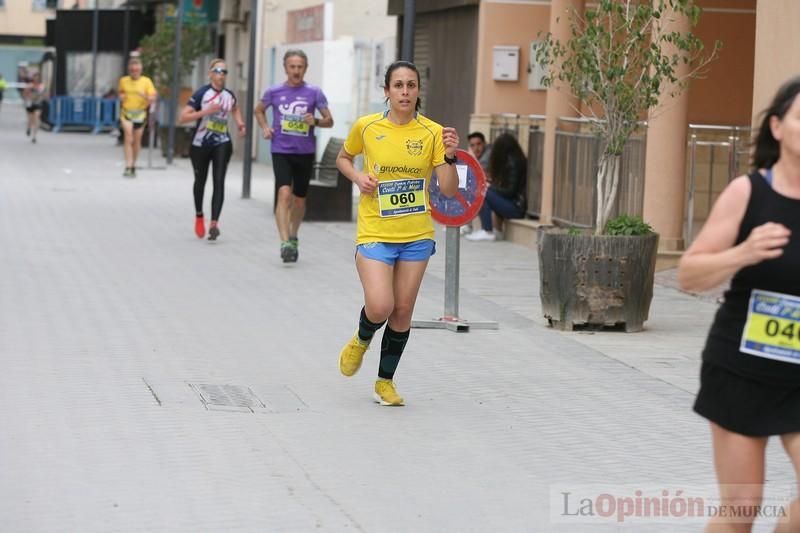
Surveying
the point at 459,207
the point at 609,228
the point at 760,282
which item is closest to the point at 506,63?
the point at 609,228

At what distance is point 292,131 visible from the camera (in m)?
15.6

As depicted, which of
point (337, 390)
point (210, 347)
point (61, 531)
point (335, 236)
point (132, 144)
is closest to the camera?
point (61, 531)

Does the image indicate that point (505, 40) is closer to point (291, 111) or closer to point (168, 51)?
point (291, 111)

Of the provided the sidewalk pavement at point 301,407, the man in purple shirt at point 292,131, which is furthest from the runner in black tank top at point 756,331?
the man in purple shirt at point 292,131

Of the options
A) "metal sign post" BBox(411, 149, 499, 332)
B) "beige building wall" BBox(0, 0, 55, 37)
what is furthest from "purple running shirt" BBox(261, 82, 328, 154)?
"beige building wall" BBox(0, 0, 55, 37)

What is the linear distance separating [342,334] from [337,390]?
7.19 feet

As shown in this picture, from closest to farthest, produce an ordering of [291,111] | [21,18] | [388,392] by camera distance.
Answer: [388,392] < [291,111] < [21,18]

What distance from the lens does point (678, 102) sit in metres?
15.7

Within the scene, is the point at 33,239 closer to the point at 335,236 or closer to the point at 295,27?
the point at 335,236

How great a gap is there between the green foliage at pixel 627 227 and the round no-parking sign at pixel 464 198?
3.40 feet

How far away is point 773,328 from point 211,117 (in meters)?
13.2

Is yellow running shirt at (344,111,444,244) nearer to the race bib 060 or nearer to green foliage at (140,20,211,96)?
the race bib 060

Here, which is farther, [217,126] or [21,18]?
[21,18]

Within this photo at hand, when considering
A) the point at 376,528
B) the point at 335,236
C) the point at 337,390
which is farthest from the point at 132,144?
the point at 376,528
